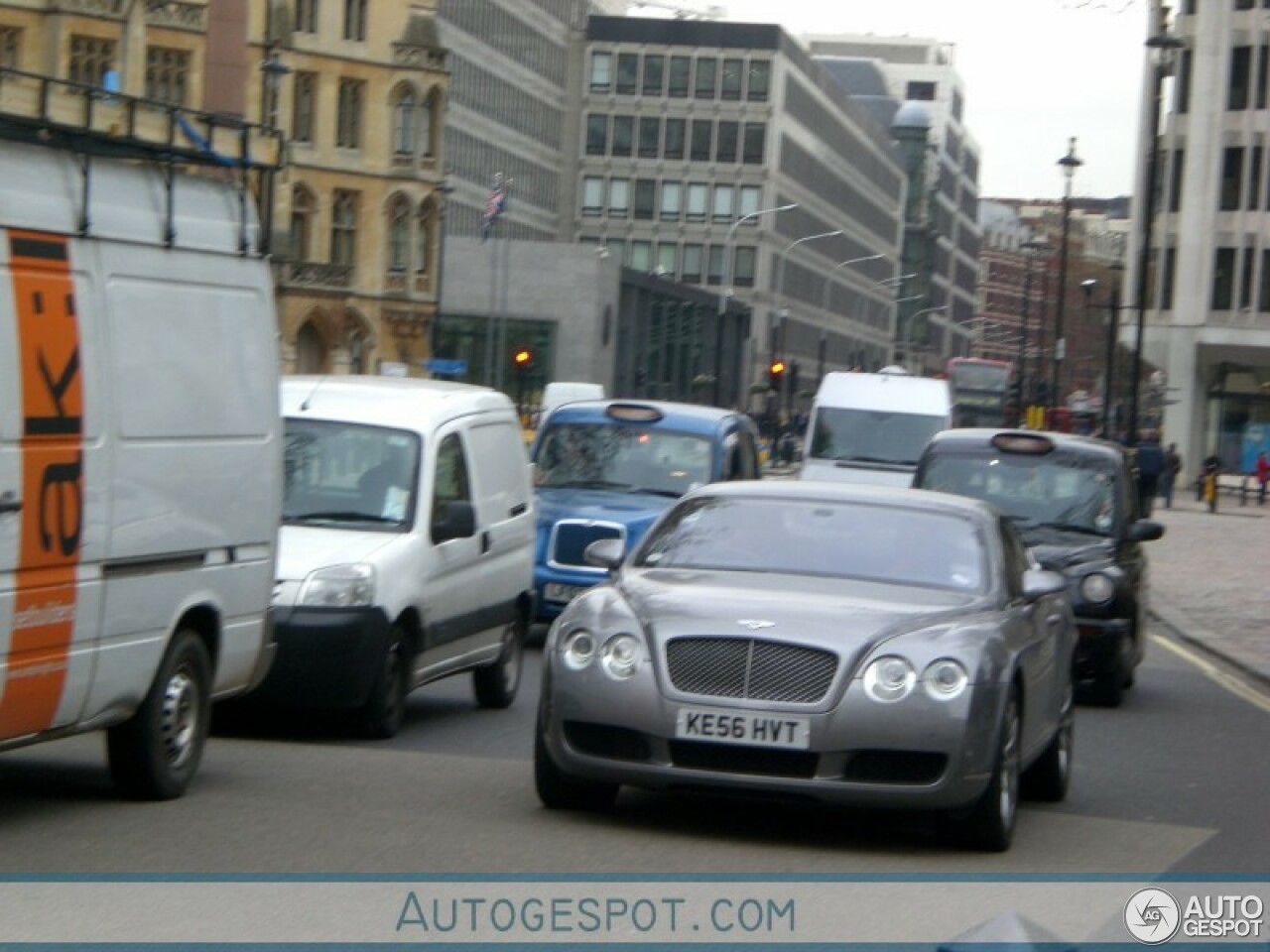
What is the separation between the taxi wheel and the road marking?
27.7 feet

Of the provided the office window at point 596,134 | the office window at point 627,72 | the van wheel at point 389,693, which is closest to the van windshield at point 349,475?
the van wheel at point 389,693

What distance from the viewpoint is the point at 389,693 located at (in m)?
12.5

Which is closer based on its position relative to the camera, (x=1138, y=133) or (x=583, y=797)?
(x=583, y=797)

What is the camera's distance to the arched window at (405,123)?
263 ft

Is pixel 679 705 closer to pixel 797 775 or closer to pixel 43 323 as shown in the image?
pixel 797 775

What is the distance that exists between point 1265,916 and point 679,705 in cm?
226

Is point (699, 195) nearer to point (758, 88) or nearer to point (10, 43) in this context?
point (758, 88)

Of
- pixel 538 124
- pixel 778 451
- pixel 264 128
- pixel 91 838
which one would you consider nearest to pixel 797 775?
pixel 91 838

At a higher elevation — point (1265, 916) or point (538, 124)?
point (538, 124)

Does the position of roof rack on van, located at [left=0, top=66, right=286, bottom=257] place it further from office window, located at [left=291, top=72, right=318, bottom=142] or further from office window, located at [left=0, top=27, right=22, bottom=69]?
office window, located at [left=291, top=72, right=318, bottom=142]

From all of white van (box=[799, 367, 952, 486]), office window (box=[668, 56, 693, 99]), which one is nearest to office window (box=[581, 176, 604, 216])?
office window (box=[668, 56, 693, 99])

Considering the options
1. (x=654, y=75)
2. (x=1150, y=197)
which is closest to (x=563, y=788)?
(x=1150, y=197)

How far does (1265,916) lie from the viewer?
26.0 feet

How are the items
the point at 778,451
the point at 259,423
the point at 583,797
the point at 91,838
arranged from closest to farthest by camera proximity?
the point at 91,838 → the point at 583,797 → the point at 259,423 → the point at 778,451
